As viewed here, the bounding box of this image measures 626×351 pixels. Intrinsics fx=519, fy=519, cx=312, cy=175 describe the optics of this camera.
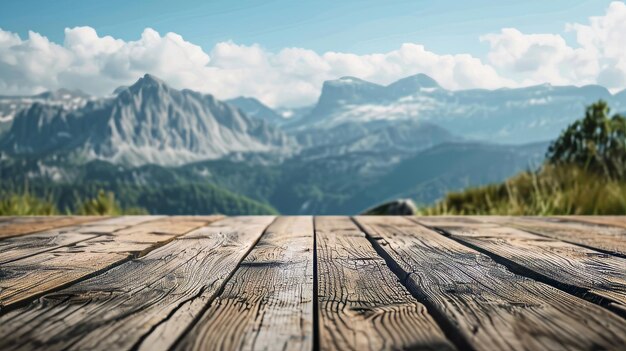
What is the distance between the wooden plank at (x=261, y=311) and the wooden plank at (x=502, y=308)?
8.5 inches

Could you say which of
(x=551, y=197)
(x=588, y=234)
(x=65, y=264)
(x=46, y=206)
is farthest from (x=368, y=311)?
(x=46, y=206)

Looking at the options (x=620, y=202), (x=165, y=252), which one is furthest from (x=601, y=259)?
(x=620, y=202)

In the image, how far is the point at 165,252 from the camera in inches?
59.8

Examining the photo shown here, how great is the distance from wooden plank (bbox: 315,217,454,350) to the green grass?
12.8 feet

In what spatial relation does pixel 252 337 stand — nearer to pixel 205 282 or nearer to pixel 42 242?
pixel 205 282

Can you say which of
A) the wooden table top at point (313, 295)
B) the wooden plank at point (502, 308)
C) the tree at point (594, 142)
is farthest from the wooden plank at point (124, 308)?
the tree at point (594, 142)

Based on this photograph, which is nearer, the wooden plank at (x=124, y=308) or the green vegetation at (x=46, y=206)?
the wooden plank at (x=124, y=308)

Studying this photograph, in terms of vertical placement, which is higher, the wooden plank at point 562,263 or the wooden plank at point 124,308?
the wooden plank at point 124,308

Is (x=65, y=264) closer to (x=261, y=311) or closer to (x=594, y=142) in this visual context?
(x=261, y=311)

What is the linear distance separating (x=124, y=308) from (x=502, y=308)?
0.63m

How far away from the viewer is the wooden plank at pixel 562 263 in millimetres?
989

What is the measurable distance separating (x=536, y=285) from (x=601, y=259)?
473 millimetres

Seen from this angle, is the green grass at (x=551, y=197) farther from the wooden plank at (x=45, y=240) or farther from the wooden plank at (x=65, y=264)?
the wooden plank at (x=65, y=264)

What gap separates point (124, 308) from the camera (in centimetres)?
87
